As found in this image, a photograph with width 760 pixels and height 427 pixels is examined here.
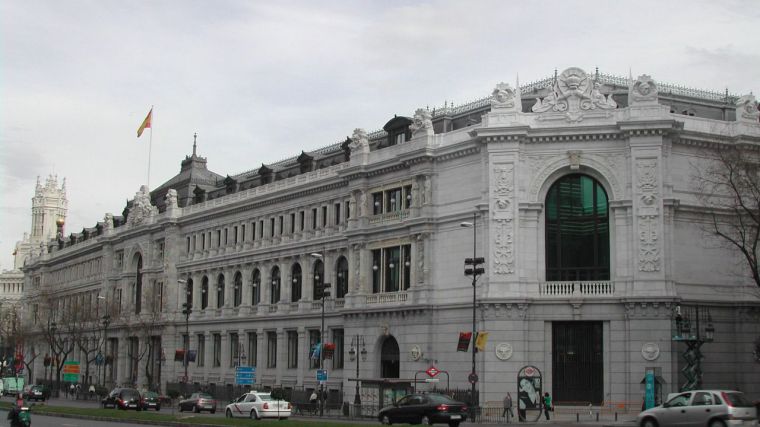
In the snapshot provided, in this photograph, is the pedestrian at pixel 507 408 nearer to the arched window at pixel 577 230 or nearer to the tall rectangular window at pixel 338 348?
the arched window at pixel 577 230

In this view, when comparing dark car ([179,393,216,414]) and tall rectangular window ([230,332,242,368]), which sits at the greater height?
tall rectangular window ([230,332,242,368])

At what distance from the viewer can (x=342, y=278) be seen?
79.0 m

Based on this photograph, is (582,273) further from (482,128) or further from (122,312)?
(122,312)

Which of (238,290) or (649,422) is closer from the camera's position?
(649,422)

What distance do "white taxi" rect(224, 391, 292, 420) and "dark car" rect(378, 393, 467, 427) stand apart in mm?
9128

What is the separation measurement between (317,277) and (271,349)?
9142mm

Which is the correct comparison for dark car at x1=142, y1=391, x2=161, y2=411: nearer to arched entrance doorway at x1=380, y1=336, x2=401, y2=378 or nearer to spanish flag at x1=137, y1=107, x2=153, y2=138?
arched entrance doorway at x1=380, y1=336, x2=401, y2=378

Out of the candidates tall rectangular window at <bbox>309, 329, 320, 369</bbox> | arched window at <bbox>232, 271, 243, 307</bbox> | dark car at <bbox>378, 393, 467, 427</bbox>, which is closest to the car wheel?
dark car at <bbox>378, 393, 467, 427</bbox>

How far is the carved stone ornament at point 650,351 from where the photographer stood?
5763 cm

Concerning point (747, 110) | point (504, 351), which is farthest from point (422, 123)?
point (747, 110)

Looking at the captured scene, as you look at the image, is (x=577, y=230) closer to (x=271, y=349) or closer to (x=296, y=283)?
(x=296, y=283)

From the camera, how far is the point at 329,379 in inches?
3049

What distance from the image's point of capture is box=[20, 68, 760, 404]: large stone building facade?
59375 mm

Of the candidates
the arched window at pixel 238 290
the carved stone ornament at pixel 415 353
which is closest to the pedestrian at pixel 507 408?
the carved stone ornament at pixel 415 353
